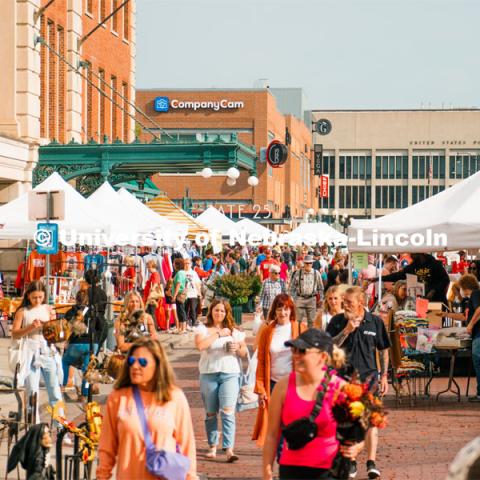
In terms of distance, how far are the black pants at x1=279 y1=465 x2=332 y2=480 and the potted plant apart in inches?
835

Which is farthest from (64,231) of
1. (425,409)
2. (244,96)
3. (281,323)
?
(244,96)

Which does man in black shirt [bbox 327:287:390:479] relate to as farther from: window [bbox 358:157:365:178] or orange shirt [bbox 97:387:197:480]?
window [bbox 358:157:365:178]

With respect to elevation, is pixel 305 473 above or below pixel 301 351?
below

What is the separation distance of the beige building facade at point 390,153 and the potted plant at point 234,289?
118761mm

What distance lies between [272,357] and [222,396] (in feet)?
2.75

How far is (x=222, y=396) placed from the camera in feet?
37.0

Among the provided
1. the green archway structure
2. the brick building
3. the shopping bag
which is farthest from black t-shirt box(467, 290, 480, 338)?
the brick building

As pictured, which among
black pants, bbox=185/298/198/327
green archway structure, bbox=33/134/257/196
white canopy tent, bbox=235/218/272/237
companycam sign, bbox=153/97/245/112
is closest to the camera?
black pants, bbox=185/298/198/327

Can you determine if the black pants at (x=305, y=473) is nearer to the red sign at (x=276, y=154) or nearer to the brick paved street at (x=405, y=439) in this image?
the brick paved street at (x=405, y=439)

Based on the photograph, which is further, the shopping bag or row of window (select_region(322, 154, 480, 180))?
row of window (select_region(322, 154, 480, 180))

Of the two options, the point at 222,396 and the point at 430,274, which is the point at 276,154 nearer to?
the point at 430,274

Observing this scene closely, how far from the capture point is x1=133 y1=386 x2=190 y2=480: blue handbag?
Result: 612 centimetres

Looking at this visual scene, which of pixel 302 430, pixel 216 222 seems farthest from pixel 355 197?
pixel 302 430

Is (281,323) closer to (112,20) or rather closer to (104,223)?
(104,223)
